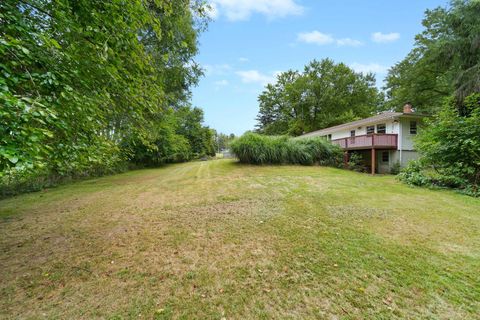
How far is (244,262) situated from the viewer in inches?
108

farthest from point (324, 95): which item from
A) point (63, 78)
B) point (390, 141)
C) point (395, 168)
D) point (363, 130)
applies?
point (63, 78)

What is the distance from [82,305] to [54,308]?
0.25 metres

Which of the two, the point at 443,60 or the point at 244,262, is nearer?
the point at 244,262

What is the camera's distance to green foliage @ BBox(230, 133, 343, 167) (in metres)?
13.5

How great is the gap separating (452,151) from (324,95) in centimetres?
2575

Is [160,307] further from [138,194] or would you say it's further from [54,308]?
[138,194]

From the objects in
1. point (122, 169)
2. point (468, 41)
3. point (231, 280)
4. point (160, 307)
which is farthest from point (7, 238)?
point (468, 41)

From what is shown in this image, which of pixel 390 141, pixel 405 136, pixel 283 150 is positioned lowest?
pixel 283 150

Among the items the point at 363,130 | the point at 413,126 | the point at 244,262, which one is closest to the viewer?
the point at 244,262

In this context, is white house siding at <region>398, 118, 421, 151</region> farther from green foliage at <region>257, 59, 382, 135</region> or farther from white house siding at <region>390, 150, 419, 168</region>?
green foliage at <region>257, 59, 382, 135</region>

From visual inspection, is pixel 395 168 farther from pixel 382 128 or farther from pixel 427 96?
pixel 427 96

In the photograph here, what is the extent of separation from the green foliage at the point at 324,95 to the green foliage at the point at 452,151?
22142 millimetres

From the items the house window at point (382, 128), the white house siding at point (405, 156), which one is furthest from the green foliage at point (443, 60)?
the house window at point (382, 128)

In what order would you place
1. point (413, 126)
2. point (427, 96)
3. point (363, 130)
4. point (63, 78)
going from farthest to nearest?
point (427, 96) < point (363, 130) < point (413, 126) < point (63, 78)
